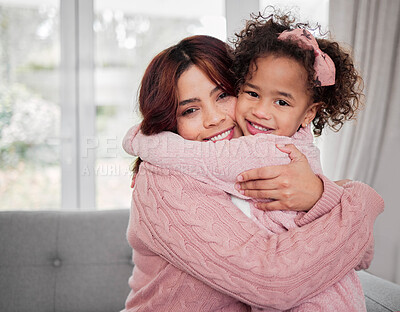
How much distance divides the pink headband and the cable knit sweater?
1.00ft

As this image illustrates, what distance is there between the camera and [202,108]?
3.76ft

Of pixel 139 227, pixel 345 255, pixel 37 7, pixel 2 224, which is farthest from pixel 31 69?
pixel 345 255

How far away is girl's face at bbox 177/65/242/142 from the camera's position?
1123 mm

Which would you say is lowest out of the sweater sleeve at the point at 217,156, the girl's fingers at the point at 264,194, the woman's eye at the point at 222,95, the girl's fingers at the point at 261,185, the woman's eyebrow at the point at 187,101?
the girl's fingers at the point at 264,194

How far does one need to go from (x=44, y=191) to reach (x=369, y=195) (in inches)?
93.1

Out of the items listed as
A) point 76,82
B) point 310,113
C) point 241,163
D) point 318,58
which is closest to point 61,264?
point 241,163

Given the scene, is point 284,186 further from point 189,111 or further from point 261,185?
point 189,111

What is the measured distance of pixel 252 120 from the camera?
113 centimetres

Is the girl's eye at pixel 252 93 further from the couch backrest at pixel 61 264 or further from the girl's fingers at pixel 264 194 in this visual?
the couch backrest at pixel 61 264

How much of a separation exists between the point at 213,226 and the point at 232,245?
0.06m

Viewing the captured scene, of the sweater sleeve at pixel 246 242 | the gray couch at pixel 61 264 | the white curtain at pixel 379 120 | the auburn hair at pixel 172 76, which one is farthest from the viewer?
the white curtain at pixel 379 120

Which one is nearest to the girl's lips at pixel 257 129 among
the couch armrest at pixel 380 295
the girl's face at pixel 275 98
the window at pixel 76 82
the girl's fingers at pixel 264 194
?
the girl's face at pixel 275 98

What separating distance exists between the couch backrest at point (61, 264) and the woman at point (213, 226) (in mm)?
548

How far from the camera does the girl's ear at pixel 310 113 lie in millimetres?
1182
